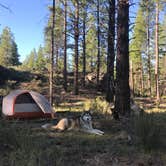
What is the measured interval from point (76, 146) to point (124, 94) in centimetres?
390

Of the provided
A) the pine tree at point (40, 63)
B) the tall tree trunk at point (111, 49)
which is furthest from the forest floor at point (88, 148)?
the pine tree at point (40, 63)

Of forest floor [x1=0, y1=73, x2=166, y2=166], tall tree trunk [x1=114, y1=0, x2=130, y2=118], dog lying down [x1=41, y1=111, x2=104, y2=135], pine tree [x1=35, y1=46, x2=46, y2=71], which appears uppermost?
pine tree [x1=35, y1=46, x2=46, y2=71]

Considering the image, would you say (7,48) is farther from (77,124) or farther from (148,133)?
(148,133)

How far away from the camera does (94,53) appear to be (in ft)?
179

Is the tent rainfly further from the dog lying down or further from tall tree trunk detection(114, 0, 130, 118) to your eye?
the dog lying down

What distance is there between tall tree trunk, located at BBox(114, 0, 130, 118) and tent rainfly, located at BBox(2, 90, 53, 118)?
118 inches

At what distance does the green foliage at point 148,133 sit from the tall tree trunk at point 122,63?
359 cm

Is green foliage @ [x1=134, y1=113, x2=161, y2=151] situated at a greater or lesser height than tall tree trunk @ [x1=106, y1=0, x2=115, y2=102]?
lesser

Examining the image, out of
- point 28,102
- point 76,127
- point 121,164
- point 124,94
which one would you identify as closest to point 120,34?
point 124,94

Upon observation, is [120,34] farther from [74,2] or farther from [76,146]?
[74,2]

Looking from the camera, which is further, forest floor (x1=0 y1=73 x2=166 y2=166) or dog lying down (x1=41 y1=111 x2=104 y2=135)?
dog lying down (x1=41 y1=111 x2=104 y2=135)

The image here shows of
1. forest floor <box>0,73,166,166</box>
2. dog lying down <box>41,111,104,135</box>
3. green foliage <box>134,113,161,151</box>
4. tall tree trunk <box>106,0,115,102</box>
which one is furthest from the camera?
tall tree trunk <box>106,0,115,102</box>

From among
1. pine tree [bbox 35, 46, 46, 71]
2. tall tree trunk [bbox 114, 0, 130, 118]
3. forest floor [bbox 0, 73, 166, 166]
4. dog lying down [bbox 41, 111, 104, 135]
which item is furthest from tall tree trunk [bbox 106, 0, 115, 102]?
pine tree [bbox 35, 46, 46, 71]

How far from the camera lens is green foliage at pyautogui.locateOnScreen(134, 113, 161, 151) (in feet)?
19.8
